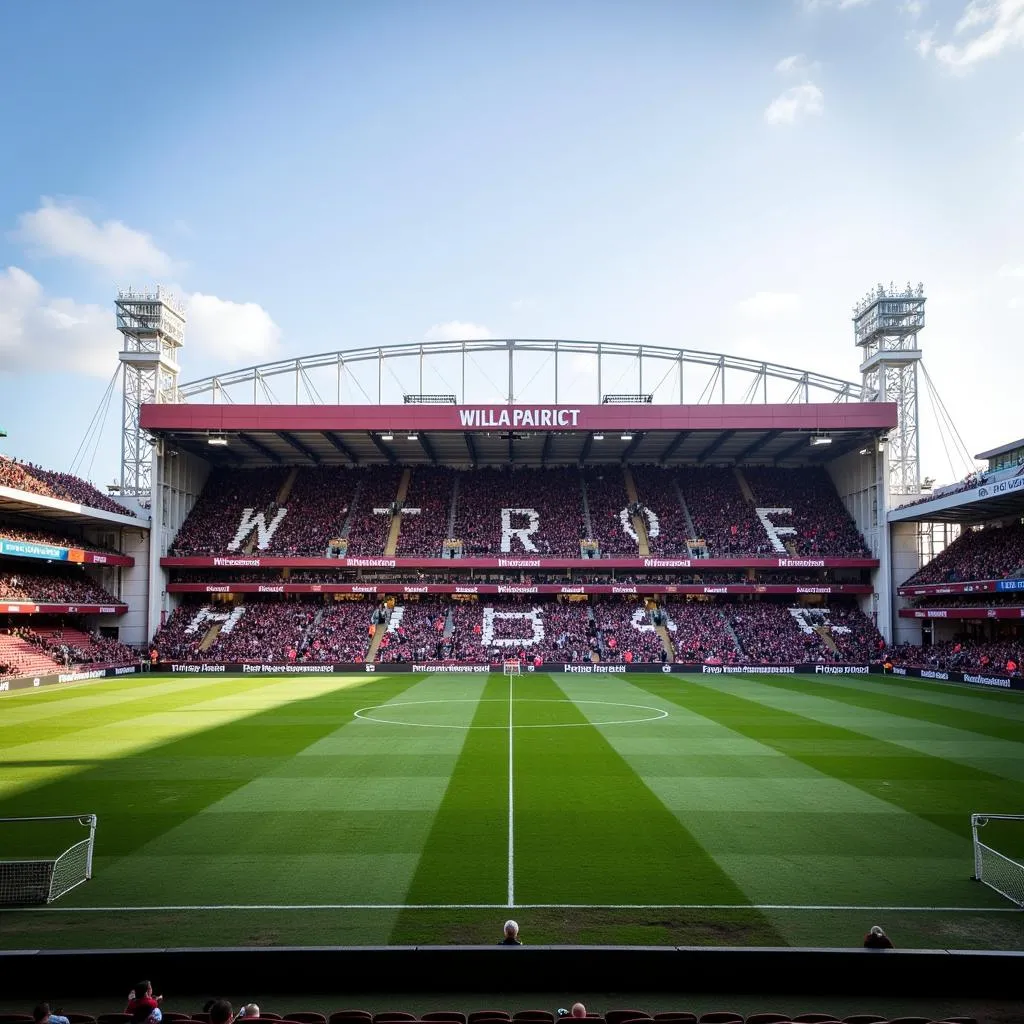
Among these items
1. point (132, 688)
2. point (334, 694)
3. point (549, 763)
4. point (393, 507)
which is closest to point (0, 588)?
point (132, 688)

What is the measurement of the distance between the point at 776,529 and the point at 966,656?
15882 millimetres

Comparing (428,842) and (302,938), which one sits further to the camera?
(428,842)

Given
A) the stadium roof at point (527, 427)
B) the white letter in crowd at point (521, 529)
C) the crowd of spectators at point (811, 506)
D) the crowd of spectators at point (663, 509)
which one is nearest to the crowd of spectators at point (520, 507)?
the white letter in crowd at point (521, 529)

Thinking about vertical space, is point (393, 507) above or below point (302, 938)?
above

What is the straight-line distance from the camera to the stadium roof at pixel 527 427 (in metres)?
52.2

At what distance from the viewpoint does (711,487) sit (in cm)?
6244

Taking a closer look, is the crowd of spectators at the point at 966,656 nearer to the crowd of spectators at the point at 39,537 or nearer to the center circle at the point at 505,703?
the center circle at the point at 505,703

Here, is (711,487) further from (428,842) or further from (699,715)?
(428,842)

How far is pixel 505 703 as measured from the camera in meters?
33.5

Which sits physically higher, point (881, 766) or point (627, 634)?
point (627, 634)

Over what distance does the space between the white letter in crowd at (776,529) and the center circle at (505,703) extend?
2680cm

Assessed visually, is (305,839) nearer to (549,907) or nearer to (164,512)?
(549,907)

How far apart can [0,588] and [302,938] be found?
1594 inches

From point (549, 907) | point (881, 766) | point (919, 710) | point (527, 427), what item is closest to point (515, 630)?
point (527, 427)
